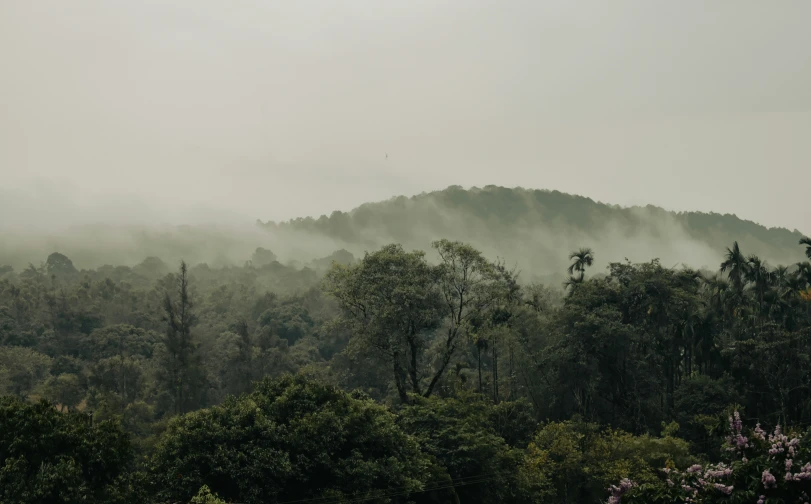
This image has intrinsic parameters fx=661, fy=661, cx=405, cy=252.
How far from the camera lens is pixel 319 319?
88.5 m

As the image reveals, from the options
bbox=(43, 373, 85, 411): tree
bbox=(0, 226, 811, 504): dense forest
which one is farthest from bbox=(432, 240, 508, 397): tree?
bbox=(43, 373, 85, 411): tree

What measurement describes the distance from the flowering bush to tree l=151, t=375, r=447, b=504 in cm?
1123

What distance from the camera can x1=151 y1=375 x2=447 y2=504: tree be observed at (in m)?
19.3

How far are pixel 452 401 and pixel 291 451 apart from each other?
35.2ft

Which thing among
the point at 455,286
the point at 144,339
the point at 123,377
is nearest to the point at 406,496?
the point at 455,286

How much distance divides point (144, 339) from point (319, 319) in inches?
1016

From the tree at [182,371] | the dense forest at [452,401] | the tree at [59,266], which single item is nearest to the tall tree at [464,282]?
the dense forest at [452,401]

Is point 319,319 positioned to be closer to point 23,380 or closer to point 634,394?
point 23,380

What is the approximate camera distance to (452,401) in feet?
97.8

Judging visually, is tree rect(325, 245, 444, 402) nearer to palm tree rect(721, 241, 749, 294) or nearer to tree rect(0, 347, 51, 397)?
palm tree rect(721, 241, 749, 294)

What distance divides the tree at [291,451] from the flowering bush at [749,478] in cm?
1123

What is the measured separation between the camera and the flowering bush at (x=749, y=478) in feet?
31.5

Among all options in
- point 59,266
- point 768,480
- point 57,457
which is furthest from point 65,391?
point 59,266

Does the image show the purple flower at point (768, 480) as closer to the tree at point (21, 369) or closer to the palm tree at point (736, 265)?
the palm tree at point (736, 265)
